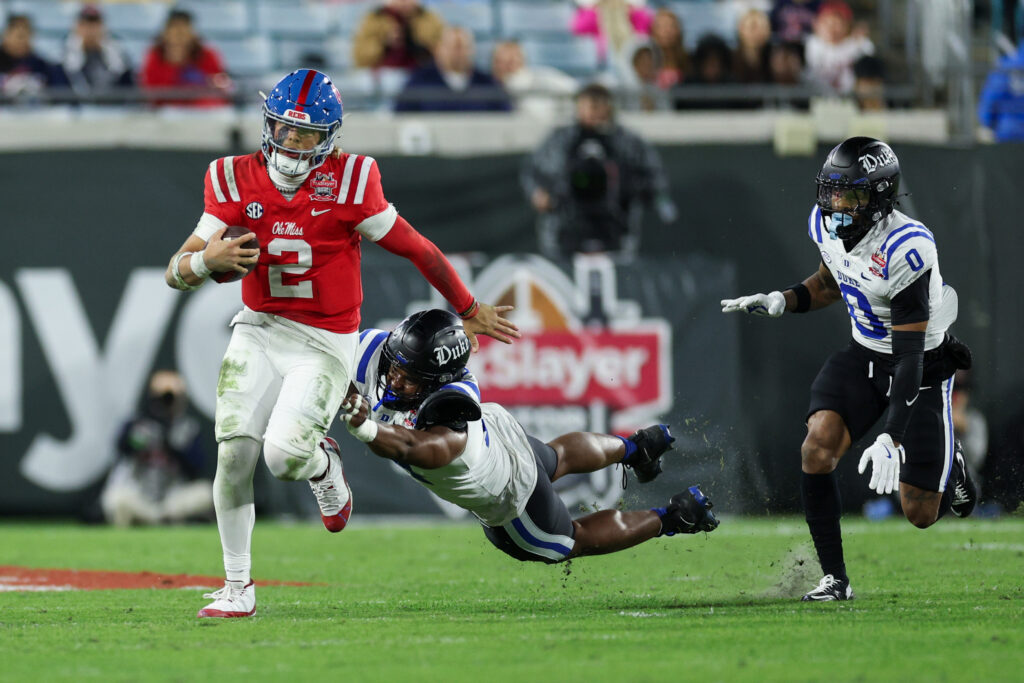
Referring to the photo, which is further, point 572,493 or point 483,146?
point 483,146

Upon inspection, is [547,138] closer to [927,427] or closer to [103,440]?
[103,440]

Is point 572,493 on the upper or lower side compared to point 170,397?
lower

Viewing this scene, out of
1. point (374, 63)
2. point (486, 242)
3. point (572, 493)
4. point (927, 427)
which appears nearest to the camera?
point (927, 427)

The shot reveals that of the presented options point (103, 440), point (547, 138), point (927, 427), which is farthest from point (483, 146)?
point (927, 427)

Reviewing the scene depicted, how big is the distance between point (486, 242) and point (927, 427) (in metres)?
5.38

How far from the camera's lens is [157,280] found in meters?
11.1

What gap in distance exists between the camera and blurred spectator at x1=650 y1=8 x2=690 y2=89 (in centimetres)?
1252

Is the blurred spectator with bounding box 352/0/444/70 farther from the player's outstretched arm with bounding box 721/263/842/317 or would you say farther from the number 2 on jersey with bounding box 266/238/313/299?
the number 2 on jersey with bounding box 266/238/313/299

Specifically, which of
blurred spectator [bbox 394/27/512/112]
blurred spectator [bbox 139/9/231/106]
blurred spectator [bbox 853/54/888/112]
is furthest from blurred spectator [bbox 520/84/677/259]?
blurred spectator [bbox 139/9/231/106]

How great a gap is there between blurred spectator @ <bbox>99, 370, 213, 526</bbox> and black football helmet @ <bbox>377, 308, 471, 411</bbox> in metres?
5.36

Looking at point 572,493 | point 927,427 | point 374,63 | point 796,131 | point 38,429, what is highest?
point 374,63

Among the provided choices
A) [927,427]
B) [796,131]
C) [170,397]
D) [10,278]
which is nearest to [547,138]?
[796,131]

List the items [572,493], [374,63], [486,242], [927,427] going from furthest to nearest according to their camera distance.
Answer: [374,63] < [486,242] < [572,493] < [927,427]

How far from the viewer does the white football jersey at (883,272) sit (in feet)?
20.3
